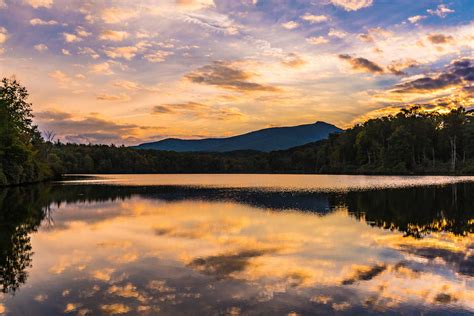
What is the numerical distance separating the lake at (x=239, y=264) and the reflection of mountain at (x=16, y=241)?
6 cm

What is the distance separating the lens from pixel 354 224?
25.0 m

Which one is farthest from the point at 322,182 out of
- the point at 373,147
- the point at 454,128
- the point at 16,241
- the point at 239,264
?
the point at 239,264

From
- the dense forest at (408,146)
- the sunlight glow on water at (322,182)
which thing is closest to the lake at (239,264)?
the sunlight glow on water at (322,182)

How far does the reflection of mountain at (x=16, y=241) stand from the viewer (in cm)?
1305

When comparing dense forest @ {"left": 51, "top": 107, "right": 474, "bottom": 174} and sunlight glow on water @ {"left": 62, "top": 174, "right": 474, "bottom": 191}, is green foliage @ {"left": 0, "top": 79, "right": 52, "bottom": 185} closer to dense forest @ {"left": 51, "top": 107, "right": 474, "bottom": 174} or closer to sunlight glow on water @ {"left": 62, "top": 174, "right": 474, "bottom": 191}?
sunlight glow on water @ {"left": 62, "top": 174, "right": 474, "bottom": 191}

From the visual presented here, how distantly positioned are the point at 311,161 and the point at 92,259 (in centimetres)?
18273

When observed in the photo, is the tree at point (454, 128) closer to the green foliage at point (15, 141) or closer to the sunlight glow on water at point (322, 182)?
the sunlight glow on water at point (322, 182)

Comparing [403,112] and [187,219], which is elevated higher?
[403,112]

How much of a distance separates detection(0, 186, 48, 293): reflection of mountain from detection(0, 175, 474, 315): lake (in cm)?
6

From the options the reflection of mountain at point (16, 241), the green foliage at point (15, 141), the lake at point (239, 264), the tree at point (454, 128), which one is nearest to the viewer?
the lake at point (239, 264)

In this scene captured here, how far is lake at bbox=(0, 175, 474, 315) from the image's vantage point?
410 inches

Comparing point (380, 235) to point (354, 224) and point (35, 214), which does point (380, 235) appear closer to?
point (354, 224)

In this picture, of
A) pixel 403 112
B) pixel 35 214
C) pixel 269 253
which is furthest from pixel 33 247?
pixel 403 112

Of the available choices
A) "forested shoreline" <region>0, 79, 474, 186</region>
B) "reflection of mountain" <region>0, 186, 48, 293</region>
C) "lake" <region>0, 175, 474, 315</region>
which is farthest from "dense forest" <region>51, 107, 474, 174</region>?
"lake" <region>0, 175, 474, 315</region>
